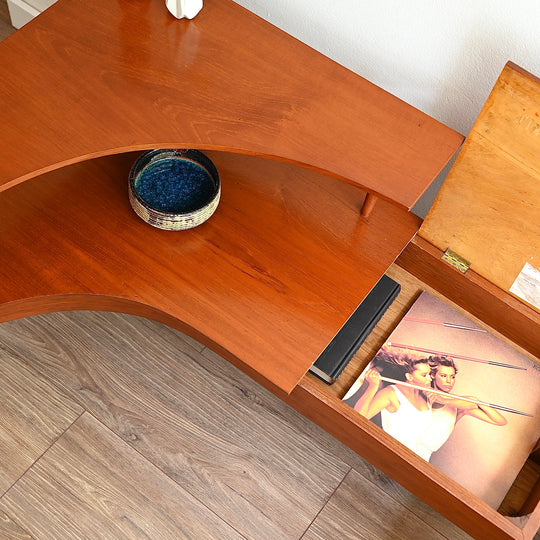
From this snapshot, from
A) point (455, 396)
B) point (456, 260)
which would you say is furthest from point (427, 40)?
point (455, 396)

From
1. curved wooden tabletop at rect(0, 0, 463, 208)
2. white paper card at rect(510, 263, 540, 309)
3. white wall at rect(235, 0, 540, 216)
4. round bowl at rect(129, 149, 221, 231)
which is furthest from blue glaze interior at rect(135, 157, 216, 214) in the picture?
white paper card at rect(510, 263, 540, 309)

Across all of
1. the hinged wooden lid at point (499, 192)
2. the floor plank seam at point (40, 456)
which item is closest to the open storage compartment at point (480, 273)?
the hinged wooden lid at point (499, 192)

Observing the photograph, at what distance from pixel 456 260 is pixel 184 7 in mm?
732

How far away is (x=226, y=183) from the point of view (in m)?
1.48

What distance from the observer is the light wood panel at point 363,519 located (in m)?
1.54

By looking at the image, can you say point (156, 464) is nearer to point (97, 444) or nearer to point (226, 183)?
point (97, 444)

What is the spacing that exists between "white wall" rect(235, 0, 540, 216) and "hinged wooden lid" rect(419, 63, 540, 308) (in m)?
0.12

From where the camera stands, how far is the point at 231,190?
1469 mm

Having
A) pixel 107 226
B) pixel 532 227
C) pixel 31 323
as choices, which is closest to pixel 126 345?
pixel 31 323

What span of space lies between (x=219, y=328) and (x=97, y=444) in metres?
0.49

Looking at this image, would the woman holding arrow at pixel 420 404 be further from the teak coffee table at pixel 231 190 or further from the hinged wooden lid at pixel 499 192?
the hinged wooden lid at pixel 499 192

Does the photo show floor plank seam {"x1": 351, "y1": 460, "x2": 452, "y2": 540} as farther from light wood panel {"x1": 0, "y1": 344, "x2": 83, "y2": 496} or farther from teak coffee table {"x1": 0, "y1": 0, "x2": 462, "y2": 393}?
light wood panel {"x1": 0, "y1": 344, "x2": 83, "y2": 496}

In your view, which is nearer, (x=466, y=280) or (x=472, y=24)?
(x=472, y=24)

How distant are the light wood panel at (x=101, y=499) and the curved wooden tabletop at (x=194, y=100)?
0.73 m
